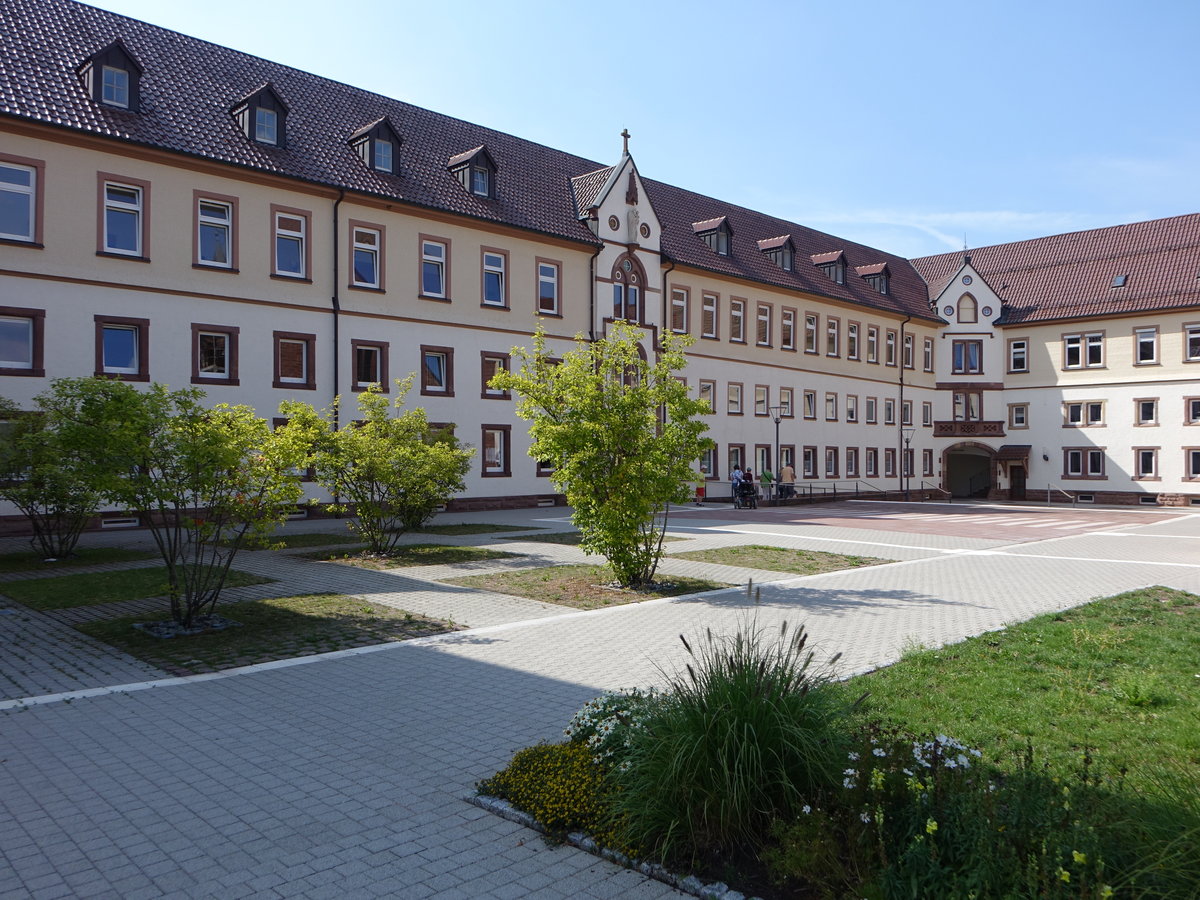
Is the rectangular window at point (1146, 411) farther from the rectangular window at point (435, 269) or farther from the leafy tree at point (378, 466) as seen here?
the leafy tree at point (378, 466)

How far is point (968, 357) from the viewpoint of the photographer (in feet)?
185

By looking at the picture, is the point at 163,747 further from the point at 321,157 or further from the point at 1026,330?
the point at 1026,330

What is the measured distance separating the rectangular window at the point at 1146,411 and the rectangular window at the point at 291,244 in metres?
44.0

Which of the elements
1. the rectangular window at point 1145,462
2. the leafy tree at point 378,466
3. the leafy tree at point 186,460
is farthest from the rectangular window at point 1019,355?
the leafy tree at point 186,460

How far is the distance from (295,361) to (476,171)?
1039 centimetres

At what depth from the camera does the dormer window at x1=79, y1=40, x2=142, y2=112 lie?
77.5 feet

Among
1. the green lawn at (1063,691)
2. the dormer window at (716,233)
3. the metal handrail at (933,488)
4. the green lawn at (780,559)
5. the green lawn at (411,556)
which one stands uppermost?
the dormer window at (716,233)

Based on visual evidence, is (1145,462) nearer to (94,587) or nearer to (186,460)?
(94,587)

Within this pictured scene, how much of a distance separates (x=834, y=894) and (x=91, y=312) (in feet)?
79.3

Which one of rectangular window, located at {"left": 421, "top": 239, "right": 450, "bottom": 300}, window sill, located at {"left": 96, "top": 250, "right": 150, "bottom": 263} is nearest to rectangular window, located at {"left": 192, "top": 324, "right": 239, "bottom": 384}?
window sill, located at {"left": 96, "top": 250, "right": 150, "bottom": 263}

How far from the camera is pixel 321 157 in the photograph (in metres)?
28.2

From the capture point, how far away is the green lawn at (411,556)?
16859 millimetres

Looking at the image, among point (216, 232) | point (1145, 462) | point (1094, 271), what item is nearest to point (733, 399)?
point (1145, 462)

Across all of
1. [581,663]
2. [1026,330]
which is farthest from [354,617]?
[1026,330]
